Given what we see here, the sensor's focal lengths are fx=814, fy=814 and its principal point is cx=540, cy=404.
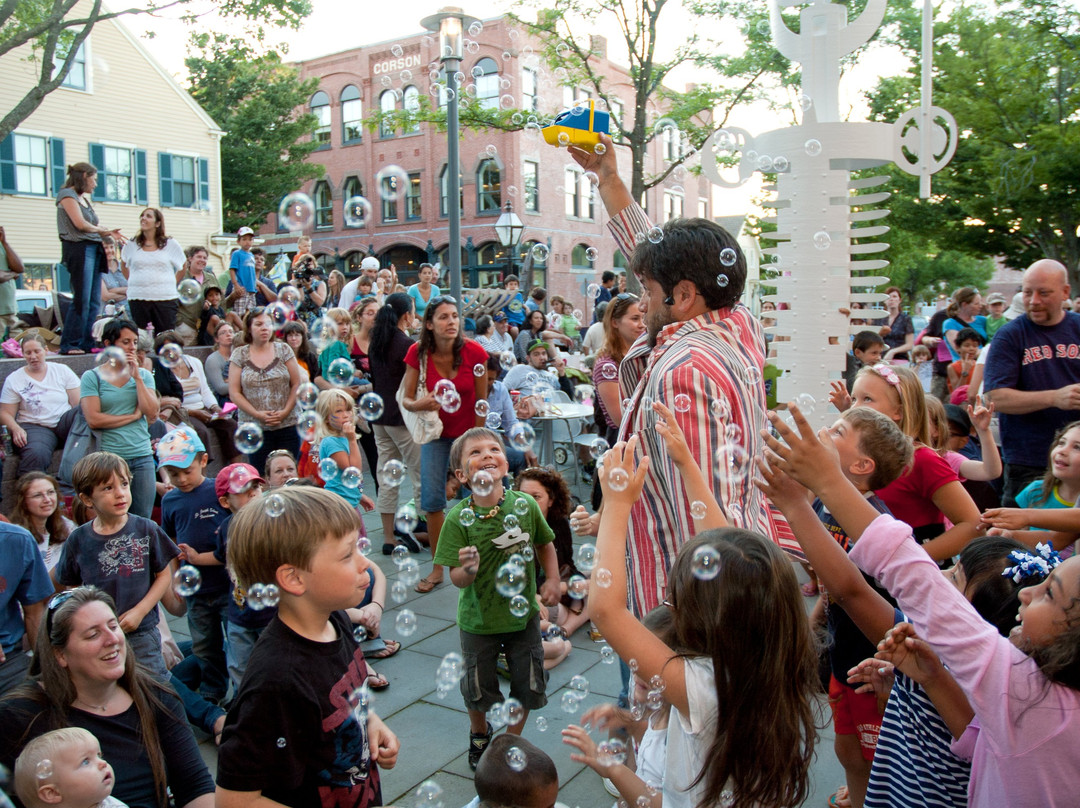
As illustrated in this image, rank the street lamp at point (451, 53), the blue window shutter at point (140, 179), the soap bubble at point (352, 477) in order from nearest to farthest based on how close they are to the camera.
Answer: the soap bubble at point (352, 477) → the street lamp at point (451, 53) → the blue window shutter at point (140, 179)

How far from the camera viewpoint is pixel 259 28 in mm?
13695

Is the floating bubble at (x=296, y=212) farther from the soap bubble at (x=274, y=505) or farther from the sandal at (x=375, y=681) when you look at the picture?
the soap bubble at (x=274, y=505)

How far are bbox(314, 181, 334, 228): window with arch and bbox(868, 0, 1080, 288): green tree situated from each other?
63.7 feet

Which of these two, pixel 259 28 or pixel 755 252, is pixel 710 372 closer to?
pixel 259 28

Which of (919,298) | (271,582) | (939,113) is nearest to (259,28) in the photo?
(939,113)

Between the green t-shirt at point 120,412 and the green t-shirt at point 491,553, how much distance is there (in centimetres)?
288

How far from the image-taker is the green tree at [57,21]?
1078 cm

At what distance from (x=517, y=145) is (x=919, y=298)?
32.7 meters

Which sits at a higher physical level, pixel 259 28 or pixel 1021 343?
pixel 259 28

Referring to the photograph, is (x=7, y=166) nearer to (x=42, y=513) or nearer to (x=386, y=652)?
(x=42, y=513)

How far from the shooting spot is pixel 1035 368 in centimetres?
390

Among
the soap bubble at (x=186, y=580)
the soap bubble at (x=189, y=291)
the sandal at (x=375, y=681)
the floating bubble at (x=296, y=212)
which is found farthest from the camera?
the soap bubble at (x=189, y=291)

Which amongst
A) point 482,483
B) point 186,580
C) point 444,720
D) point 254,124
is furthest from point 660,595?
point 254,124

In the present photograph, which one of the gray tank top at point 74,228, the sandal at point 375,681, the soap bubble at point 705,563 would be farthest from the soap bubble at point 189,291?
the soap bubble at point 705,563
